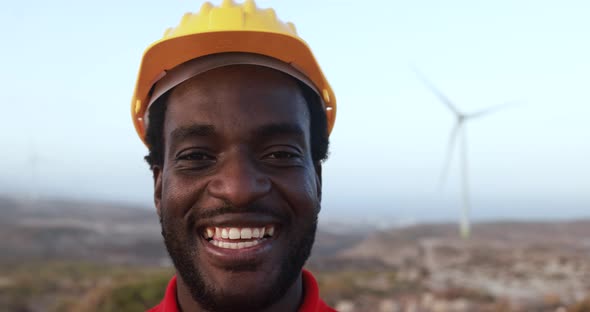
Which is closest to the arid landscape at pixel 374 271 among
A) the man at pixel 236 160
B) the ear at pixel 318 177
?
the ear at pixel 318 177

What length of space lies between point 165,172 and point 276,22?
0.91 m

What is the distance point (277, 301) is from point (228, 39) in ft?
4.11

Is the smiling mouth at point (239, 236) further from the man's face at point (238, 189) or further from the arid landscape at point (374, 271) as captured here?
the arid landscape at point (374, 271)

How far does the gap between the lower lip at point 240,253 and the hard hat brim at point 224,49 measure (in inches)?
34.9

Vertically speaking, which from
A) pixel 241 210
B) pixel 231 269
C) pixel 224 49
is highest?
pixel 224 49

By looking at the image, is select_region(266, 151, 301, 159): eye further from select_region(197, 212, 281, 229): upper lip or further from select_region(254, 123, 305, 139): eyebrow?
select_region(197, 212, 281, 229): upper lip

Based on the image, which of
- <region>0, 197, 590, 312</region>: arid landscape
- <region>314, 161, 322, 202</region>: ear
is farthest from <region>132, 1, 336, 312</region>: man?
<region>0, 197, 590, 312</region>: arid landscape

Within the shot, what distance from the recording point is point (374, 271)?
2823cm

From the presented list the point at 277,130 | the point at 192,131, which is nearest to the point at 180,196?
the point at 192,131

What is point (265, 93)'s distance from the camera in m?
2.38

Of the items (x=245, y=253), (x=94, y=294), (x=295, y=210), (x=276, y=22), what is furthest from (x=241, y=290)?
(x=94, y=294)

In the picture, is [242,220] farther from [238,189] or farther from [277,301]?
[277,301]

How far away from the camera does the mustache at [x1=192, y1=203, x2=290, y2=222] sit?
86.8 inches

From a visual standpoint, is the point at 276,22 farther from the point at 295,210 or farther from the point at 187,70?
the point at 295,210
